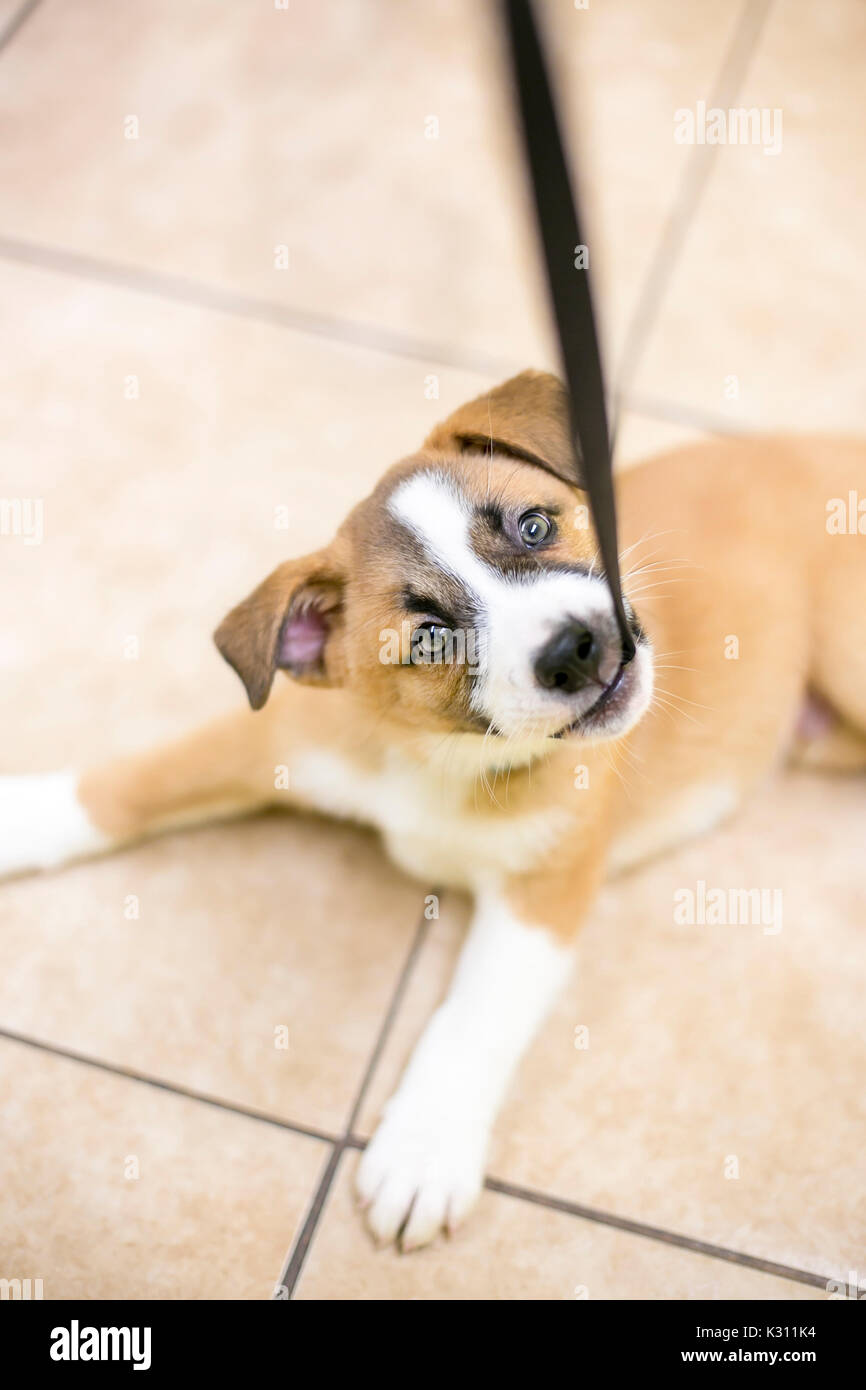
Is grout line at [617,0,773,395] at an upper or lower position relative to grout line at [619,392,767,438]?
upper

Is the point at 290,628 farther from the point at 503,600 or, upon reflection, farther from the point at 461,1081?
the point at 461,1081

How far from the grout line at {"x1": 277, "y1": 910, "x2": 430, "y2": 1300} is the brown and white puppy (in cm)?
6

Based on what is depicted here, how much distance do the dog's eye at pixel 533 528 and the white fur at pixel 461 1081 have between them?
58cm

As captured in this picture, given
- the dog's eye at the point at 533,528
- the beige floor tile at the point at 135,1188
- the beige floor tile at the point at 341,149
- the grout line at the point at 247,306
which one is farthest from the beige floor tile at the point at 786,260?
the beige floor tile at the point at 135,1188

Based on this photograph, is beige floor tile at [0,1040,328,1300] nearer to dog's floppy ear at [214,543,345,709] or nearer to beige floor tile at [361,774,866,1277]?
beige floor tile at [361,774,866,1277]

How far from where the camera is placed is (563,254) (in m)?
0.68

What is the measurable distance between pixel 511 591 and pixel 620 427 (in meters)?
1.12

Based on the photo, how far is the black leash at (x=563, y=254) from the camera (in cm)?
60

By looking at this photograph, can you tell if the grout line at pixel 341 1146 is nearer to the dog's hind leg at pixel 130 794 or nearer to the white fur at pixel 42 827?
the dog's hind leg at pixel 130 794

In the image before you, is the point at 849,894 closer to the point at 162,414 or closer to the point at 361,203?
the point at 162,414

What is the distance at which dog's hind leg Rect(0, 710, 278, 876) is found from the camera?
1705 millimetres

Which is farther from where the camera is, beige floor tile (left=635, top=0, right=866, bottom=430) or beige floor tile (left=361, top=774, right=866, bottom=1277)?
beige floor tile (left=635, top=0, right=866, bottom=430)

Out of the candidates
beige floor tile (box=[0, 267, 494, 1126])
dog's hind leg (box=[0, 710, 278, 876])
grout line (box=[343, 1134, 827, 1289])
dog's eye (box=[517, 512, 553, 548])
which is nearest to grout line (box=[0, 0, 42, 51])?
beige floor tile (box=[0, 267, 494, 1126])
